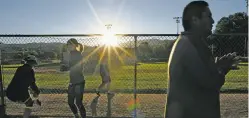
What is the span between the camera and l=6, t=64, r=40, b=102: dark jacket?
584 cm

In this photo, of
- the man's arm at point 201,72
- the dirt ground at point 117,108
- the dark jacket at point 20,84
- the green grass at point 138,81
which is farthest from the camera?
the green grass at point 138,81

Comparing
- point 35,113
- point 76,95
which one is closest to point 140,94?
point 35,113

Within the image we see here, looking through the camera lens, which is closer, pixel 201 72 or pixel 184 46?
pixel 201 72

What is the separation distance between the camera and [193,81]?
2779 mm

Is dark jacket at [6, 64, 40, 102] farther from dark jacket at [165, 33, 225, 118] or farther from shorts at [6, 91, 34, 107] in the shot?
dark jacket at [165, 33, 225, 118]

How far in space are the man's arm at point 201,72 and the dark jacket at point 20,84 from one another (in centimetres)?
382

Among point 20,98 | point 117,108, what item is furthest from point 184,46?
point 117,108

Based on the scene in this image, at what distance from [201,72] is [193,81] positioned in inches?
4.1

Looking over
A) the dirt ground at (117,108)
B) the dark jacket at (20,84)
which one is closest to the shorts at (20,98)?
the dark jacket at (20,84)

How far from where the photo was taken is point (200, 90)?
280 cm

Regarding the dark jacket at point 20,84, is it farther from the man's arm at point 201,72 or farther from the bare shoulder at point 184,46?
the man's arm at point 201,72

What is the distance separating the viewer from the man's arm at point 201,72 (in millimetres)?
2721

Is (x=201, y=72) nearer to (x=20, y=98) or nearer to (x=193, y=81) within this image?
(x=193, y=81)

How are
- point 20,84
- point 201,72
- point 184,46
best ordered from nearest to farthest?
point 201,72, point 184,46, point 20,84
